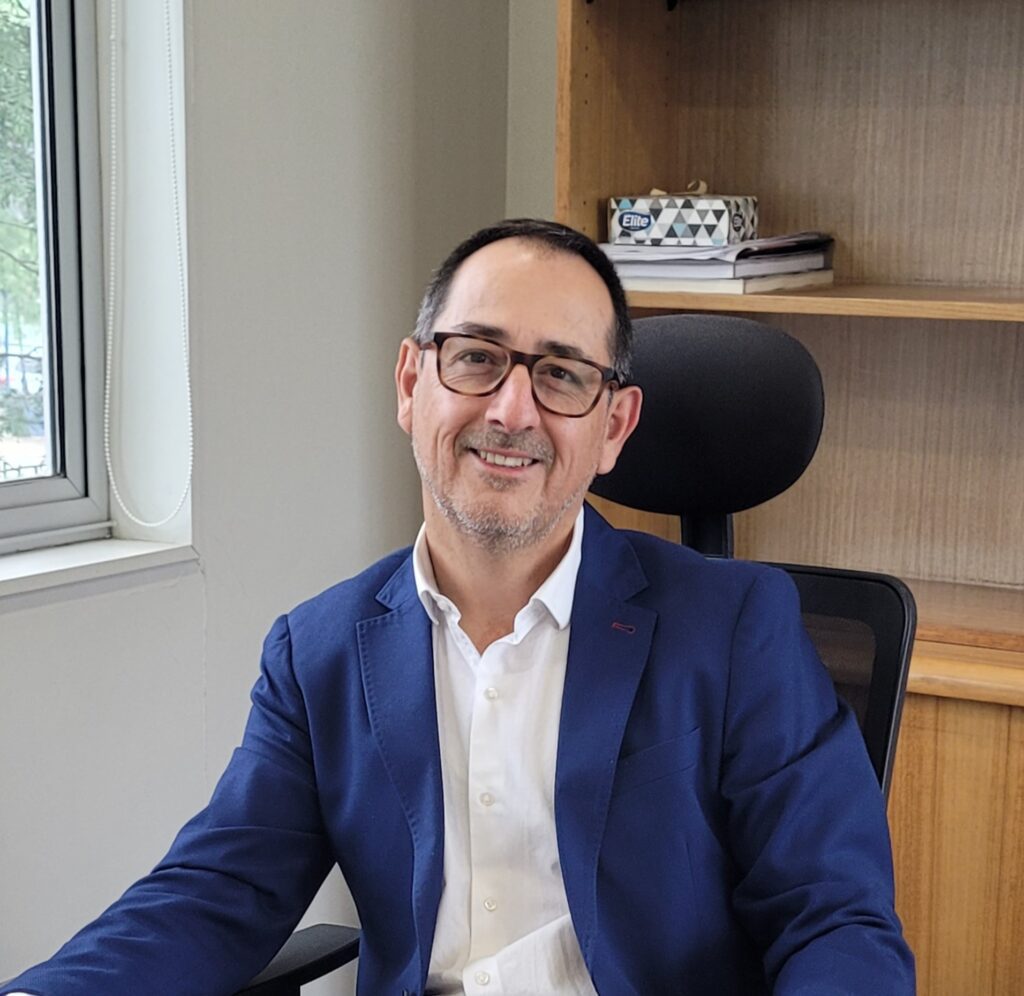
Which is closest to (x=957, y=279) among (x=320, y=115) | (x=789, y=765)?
(x=320, y=115)

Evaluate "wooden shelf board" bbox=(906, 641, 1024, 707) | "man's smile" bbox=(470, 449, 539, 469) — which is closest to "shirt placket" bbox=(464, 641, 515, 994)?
"man's smile" bbox=(470, 449, 539, 469)

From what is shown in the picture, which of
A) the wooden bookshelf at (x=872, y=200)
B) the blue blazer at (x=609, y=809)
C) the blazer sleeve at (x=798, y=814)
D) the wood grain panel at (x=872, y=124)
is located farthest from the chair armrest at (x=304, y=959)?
the wood grain panel at (x=872, y=124)

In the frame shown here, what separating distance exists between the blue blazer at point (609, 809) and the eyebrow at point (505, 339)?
0.20m

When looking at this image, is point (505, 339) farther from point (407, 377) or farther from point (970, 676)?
point (970, 676)

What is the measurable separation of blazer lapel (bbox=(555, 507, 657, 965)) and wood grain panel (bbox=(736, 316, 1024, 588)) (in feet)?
4.32

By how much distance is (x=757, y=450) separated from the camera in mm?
1575

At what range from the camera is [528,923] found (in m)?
1.38

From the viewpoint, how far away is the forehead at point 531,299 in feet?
4.43

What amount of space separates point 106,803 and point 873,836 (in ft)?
3.59

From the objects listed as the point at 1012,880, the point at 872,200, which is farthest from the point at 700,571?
the point at 872,200

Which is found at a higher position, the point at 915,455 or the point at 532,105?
the point at 532,105

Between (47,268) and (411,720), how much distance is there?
3.20ft

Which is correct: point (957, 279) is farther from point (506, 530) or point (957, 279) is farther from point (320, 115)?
point (506, 530)

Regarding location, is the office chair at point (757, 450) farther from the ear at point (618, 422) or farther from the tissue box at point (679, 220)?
the tissue box at point (679, 220)
